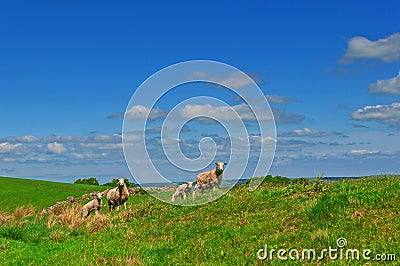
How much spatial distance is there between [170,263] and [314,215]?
4785 millimetres

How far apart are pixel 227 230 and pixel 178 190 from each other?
1408 cm

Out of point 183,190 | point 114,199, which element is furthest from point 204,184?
point 114,199

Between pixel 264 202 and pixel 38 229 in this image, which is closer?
pixel 264 202

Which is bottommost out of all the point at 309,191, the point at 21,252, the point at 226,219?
the point at 21,252

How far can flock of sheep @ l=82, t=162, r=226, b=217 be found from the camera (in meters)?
30.0

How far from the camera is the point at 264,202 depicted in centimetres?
2006

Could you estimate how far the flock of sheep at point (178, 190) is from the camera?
30.0 m

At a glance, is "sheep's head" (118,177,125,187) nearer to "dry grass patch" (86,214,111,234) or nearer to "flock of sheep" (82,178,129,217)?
"flock of sheep" (82,178,129,217)

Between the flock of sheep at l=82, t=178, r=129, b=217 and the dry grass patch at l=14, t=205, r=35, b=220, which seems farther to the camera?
the flock of sheep at l=82, t=178, r=129, b=217

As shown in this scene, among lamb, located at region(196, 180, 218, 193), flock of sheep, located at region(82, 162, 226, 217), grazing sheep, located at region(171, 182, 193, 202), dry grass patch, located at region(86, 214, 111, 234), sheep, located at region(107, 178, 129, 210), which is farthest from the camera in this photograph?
sheep, located at region(107, 178, 129, 210)

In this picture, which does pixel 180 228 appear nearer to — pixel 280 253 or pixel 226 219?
pixel 226 219

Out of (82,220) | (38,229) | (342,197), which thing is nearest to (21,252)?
(38,229)

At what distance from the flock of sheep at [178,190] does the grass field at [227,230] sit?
207 inches

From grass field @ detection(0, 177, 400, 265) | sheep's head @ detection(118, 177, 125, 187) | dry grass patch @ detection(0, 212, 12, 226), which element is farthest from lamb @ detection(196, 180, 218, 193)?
dry grass patch @ detection(0, 212, 12, 226)
